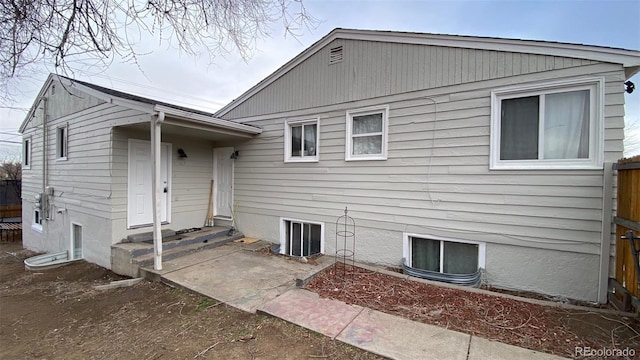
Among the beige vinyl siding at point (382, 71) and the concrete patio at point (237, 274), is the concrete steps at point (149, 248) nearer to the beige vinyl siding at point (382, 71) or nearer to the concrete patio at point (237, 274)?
the concrete patio at point (237, 274)

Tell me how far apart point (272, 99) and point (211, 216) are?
3.69 meters

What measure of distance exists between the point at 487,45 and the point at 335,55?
2.94 meters

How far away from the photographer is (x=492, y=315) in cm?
324

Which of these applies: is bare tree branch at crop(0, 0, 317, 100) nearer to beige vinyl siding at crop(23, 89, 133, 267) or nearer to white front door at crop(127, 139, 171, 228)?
beige vinyl siding at crop(23, 89, 133, 267)

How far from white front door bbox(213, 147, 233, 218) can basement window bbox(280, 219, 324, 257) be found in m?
1.88

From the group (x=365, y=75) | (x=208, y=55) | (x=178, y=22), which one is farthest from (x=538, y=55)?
(x=178, y=22)

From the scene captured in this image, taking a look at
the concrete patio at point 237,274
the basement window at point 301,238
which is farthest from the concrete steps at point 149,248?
the basement window at point 301,238

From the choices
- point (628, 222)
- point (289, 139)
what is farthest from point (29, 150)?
point (628, 222)

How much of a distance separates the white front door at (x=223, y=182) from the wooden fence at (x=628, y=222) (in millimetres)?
7491

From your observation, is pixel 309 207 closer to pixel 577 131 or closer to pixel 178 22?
pixel 178 22

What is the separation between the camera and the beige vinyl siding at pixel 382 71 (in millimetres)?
4215

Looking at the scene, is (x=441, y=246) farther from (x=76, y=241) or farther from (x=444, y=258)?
(x=76, y=241)

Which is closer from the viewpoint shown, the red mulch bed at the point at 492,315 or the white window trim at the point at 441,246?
the red mulch bed at the point at 492,315

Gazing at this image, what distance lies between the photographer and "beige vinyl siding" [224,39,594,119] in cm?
421
